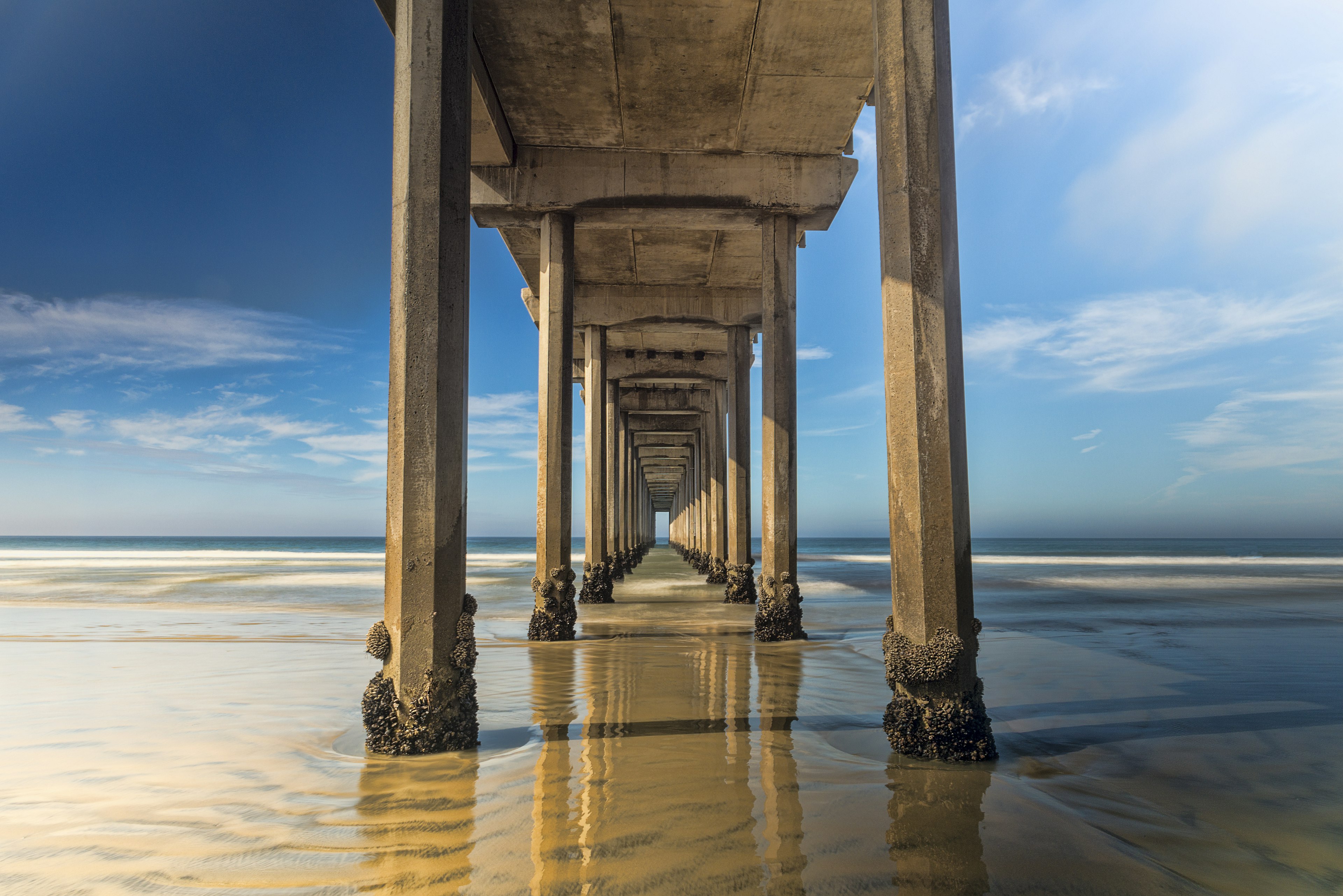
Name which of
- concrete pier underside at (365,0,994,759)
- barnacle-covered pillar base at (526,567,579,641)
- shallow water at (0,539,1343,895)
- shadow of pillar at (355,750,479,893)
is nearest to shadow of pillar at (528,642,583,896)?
shallow water at (0,539,1343,895)

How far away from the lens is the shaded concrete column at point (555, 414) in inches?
421

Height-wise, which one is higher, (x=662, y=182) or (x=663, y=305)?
(x=662, y=182)

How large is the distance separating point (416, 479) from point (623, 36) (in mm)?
6869

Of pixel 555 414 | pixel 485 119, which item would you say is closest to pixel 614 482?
pixel 555 414

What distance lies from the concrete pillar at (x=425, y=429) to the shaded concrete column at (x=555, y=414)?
5.54 m

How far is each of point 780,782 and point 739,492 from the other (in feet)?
35.8

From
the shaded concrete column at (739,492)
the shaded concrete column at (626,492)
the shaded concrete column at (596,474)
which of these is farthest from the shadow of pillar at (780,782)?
the shaded concrete column at (626,492)

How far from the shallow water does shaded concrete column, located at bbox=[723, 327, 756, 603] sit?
14.2 feet

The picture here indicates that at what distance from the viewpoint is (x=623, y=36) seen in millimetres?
9031

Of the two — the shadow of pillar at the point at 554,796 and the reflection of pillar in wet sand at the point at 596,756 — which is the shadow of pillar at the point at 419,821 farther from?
the reflection of pillar in wet sand at the point at 596,756

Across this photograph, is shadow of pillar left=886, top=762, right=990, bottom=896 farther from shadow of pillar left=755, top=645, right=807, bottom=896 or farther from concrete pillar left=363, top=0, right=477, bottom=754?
concrete pillar left=363, top=0, right=477, bottom=754

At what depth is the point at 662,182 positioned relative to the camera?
1153cm

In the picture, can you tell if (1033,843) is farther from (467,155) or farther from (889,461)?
(467,155)

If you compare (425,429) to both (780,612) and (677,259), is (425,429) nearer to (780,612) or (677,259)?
(780,612)
